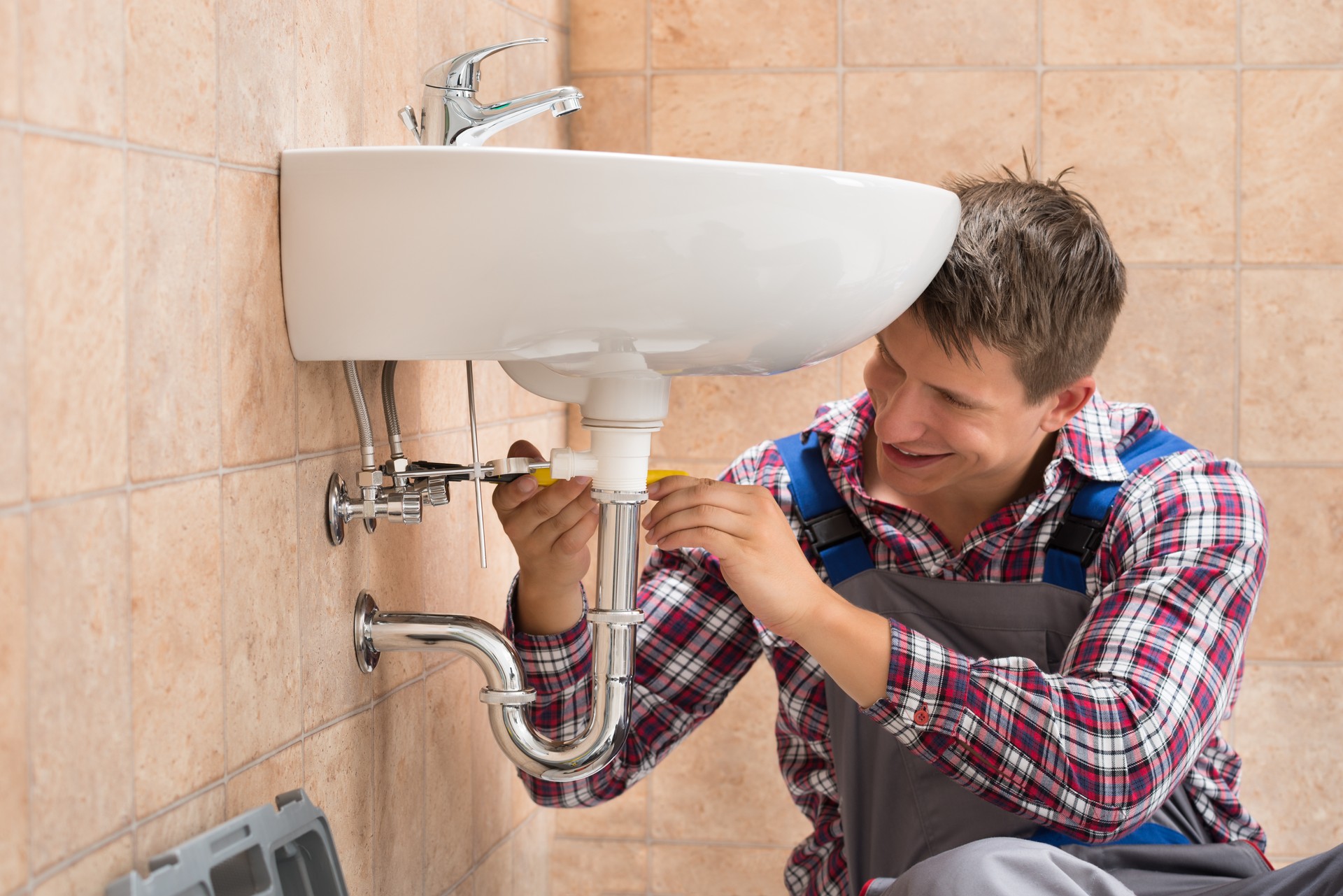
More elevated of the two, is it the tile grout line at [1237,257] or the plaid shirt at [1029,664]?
the tile grout line at [1237,257]

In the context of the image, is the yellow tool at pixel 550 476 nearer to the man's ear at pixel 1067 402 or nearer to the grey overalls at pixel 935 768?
the grey overalls at pixel 935 768

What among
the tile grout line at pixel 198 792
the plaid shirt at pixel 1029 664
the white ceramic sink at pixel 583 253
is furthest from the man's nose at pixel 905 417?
the tile grout line at pixel 198 792

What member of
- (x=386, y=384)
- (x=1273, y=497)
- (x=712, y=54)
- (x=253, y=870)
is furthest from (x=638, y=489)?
(x=1273, y=497)

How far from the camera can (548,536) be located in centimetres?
94

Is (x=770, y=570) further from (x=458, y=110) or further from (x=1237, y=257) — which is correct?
(x=1237, y=257)

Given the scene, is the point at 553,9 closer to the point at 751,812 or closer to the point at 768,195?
the point at 768,195

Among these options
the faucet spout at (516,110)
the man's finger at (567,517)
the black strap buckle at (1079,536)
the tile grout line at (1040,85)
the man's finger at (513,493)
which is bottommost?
the black strap buckle at (1079,536)

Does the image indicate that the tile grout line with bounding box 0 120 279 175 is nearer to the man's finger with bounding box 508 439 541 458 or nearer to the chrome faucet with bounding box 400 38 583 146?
the chrome faucet with bounding box 400 38 583 146

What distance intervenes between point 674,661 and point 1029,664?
36 centimetres

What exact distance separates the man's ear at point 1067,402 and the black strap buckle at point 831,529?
0.20 metres

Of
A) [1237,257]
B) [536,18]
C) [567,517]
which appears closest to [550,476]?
[567,517]

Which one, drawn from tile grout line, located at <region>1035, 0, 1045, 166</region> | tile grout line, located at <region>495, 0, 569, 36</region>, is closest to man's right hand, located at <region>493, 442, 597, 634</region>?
tile grout line, located at <region>495, 0, 569, 36</region>

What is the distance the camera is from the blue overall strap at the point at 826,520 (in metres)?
1.11

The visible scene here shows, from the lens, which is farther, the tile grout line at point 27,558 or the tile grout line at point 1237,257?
the tile grout line at point 1237,257
